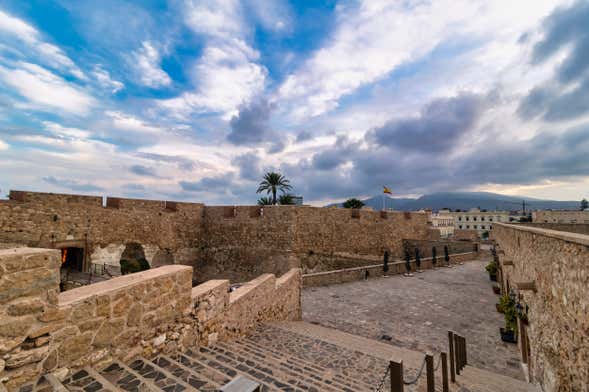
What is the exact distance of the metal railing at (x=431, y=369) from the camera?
2.99 meters

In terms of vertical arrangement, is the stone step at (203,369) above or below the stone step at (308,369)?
above

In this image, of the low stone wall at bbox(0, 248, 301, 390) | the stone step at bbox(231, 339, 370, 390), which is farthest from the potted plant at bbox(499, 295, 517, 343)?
the low stone wall at bbox(0, 248, 301, 390)

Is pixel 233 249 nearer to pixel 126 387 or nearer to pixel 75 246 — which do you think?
pixel 75 246

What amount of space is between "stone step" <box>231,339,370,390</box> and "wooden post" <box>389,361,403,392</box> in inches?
41.3

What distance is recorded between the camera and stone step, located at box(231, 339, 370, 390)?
3941 mm

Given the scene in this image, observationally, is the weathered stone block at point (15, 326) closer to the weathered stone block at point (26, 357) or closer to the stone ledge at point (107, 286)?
the weathered stone block at point (26, 357)

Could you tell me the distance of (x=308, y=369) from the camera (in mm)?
4238

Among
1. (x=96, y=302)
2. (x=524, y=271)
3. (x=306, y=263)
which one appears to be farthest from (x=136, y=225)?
(x=524, y=271)

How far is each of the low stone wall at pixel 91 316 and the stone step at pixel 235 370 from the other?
303mm

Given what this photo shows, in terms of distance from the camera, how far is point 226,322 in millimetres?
4898

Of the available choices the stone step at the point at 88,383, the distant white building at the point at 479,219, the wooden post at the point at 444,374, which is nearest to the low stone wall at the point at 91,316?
the stone step at the point at 88,383

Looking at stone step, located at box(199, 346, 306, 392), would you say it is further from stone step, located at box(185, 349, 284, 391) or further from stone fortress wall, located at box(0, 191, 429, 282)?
stone fortress wall, located at box(0, 191, 429, 282)

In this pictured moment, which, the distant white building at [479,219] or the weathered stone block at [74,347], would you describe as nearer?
the weathered stone block at [74,347]

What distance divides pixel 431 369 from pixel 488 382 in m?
2.59
